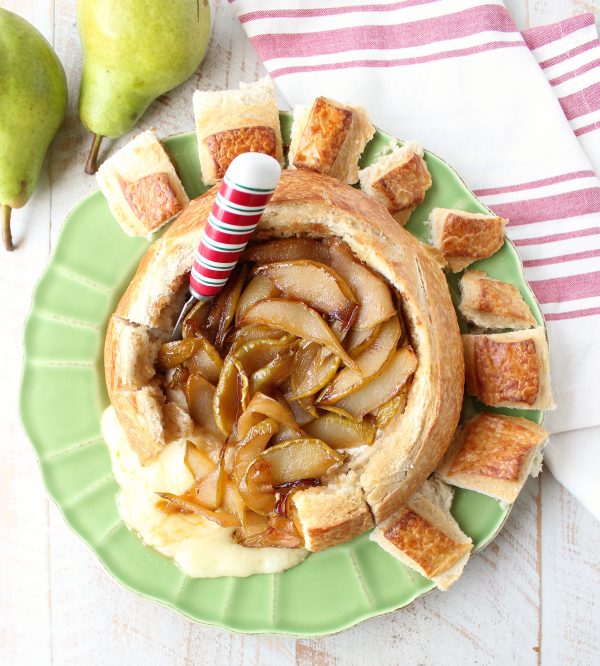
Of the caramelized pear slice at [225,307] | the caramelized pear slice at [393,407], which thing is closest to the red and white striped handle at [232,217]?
the caramelized pear slice at [225,307]

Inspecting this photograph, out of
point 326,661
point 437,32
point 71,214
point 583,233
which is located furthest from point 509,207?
point 326,661

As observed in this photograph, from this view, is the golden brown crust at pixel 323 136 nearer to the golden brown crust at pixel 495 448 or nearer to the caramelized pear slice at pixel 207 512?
the golden brown crust at pixel 495 448

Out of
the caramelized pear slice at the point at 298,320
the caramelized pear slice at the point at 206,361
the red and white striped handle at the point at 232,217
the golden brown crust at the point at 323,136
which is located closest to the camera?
the red and white striped handle at the point at 232,217

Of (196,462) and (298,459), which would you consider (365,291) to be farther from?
(196,462)

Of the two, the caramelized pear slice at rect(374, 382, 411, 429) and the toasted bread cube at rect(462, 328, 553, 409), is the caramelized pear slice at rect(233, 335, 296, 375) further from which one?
the toasted bread cube at rect(462, 328, 553, 409)

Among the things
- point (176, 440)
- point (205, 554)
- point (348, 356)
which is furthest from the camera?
point (205, 554)

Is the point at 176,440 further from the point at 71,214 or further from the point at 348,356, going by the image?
the point at 71,214

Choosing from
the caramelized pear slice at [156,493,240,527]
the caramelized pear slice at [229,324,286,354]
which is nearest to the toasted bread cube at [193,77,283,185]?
the caramelized pear slice at [229,324,286,354]

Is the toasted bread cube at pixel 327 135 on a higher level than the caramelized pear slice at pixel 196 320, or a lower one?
→ higher
